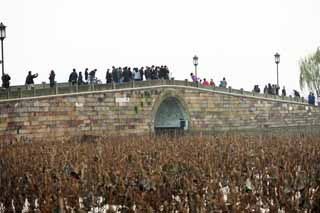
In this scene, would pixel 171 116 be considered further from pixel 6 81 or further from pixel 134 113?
pixel 6 81

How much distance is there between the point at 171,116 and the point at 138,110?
5594 millimetres

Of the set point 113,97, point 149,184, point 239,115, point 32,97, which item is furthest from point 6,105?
point 239,115

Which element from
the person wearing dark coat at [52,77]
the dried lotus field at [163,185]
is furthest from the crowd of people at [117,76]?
the dried lotus field at [163,185]

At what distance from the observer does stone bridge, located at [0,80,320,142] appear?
81.2ft

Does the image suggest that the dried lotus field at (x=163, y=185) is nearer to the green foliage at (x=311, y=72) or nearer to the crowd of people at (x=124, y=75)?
the crowd of people at (x=124, y=75)

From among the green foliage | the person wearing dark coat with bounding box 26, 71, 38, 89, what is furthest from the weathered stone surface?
the green foliage

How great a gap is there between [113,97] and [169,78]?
5448 mm

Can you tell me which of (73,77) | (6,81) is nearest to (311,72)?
(73,77)

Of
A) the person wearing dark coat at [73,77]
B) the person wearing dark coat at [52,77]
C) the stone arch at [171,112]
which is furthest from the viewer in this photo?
the stone arch at [171,112]

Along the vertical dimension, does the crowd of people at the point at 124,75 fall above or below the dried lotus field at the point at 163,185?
above

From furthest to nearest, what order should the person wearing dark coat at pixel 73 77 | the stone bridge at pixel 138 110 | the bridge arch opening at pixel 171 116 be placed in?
the bridge arch opening at pixel 171 116
the person wearing dark coat at pixel 73 77
the stone bridge at pixel 138 110

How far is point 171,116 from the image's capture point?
3619 centimetres

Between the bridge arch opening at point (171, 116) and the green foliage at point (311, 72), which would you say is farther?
the green foliage at point (311, 72)

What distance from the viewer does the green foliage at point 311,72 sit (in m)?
53.9
